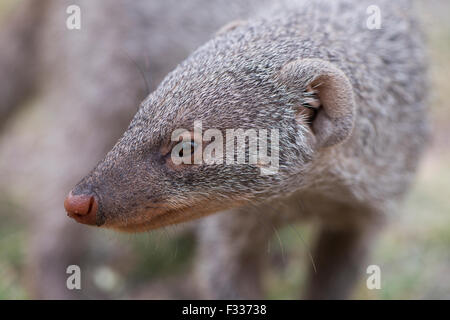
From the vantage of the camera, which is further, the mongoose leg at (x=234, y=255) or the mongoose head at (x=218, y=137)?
the mongoose leg at (x=234, y=255)

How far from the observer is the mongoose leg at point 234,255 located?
3.26 metres

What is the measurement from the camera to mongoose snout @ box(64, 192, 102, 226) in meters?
2.28

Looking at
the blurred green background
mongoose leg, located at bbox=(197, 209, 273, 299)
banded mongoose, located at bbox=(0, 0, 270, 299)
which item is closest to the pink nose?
mongoose leg, located at bbox=(197, 209, 273, 299)

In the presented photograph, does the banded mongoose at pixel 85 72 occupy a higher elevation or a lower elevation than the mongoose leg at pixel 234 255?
higher

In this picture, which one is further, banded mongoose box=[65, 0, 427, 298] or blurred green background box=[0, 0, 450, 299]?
blurred green background box=[0, 0, 450, 299]

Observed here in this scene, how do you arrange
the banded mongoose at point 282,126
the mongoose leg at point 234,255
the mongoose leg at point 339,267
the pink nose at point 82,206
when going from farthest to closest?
the mongoose leg at point 339,267 → the mongoose leg at point 234,255 → the banded mongoose at point 282,126 → the pink nose at point 82,206

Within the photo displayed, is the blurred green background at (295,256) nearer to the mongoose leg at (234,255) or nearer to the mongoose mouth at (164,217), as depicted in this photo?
the mongoose leg at (234,255)

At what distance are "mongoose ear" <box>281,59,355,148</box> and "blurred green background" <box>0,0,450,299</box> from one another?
1278 millimetres

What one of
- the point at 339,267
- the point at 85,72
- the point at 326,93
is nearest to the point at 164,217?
the point at 326,93

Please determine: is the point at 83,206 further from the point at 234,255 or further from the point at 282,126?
the point at 234,255

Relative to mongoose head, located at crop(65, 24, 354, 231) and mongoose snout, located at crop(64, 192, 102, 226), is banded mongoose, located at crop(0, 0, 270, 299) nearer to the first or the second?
mongoose head, located at crop(65, 24, 354, 231)

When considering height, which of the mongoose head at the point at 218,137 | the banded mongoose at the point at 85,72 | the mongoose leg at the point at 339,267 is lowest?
the mongoose leg at the point at 339,267

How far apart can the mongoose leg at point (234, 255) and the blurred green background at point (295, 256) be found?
42cm

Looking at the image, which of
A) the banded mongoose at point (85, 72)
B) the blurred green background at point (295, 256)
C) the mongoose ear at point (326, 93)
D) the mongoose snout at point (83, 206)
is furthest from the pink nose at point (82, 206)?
the banded mongoose at point (85, 72)
